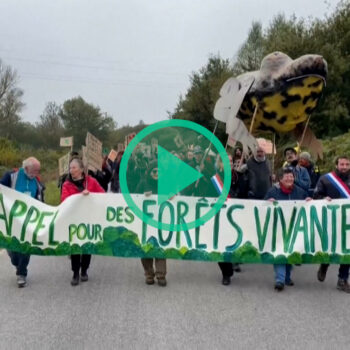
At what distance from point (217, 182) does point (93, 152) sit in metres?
2.30

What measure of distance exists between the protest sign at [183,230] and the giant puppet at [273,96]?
4.54ft

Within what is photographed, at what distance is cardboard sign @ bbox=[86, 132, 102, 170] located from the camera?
7117mm

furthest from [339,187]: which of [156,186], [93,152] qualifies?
[93,152]

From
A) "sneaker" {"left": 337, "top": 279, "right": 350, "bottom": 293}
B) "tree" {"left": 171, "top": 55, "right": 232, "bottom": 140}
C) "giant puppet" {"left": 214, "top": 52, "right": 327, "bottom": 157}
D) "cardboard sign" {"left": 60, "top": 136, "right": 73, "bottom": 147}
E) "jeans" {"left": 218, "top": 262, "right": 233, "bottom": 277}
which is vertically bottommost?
"sneaker" {"left": 337, "top": 279, "right": 350, "bottom": 293}

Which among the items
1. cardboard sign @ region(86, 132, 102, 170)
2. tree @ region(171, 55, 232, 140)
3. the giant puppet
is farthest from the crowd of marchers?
tree @ region(171, 55, 232, 140)

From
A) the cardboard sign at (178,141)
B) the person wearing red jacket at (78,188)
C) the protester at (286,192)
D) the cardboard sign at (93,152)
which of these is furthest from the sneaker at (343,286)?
the cardboard sign at (93,152)

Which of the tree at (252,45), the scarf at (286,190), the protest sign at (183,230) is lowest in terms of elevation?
the protest sign at (183,230)

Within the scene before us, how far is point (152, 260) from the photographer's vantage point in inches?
232

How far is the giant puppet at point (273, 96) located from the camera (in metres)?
6.55

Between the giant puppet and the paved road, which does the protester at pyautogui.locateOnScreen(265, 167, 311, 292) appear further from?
the giant puppet
